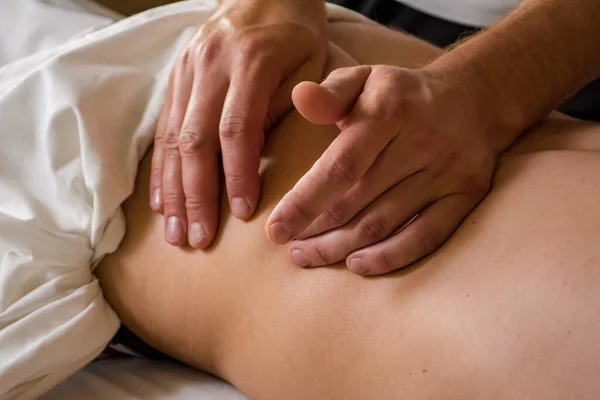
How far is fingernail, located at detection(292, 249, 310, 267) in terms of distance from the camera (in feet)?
1.99

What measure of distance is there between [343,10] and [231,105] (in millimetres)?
299

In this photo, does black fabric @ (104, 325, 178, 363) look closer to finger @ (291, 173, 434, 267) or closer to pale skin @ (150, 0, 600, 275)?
pale skin @ (150, 0, 600, 275)

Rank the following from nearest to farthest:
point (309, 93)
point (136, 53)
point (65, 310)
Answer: point (309, 93) → point (65, 310) → point (136, 53)

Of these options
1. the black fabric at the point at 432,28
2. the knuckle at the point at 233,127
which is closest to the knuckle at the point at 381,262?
the knuckle at the point at 233,127

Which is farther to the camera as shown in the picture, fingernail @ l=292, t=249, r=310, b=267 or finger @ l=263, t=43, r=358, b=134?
finger @ l=263, t=43, r=358, b=134

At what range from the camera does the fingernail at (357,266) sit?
0.57m

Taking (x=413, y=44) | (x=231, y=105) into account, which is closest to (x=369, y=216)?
(x=231, y=105)

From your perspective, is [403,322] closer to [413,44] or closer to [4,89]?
[413,44]

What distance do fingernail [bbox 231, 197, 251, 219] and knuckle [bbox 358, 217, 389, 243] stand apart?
0.13 metres

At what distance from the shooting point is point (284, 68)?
72 cm

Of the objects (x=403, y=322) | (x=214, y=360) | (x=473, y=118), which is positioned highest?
(x=473, y=118)

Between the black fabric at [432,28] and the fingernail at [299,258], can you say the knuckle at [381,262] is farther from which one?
the black fabric at [432,28]

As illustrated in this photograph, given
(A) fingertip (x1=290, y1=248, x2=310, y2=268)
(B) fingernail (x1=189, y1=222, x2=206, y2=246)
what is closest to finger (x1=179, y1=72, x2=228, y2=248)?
(B) fingernail (x1=189, y1=222, x2=206, y2=246)

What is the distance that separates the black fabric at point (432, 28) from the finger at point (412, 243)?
0.50 metres
